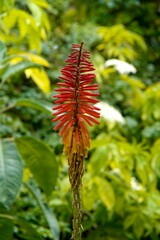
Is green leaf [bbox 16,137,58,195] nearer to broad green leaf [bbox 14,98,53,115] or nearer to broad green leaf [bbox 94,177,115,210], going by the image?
broad green leaf [bbox 14,98,53,115]

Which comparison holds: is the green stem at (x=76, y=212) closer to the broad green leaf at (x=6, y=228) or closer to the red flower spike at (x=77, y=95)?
the red flower spike at (x=77, y=95)

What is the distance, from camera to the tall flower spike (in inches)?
30.5

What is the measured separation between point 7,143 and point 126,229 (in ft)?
3.72

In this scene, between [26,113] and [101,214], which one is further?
[26,113]

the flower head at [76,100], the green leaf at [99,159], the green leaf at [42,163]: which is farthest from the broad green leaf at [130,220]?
the flower head at [76,100]

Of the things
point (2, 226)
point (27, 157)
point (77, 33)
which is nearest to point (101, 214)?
point (27, 157)

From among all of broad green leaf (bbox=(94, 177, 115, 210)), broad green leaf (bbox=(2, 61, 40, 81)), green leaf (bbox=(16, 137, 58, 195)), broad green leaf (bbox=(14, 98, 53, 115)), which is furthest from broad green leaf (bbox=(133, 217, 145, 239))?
broad green leaf (bbox=(2, 61, 40, 81))

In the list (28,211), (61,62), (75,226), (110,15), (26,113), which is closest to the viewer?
(75,226)

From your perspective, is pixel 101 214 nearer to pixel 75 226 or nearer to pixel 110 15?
pixel 75 226

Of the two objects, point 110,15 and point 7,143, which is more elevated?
point 110,15

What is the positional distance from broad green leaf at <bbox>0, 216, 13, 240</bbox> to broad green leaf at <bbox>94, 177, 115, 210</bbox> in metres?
0.88

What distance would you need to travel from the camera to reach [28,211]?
2.84 metres

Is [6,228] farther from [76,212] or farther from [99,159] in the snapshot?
[76,212]

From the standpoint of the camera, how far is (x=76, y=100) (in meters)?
0.79
